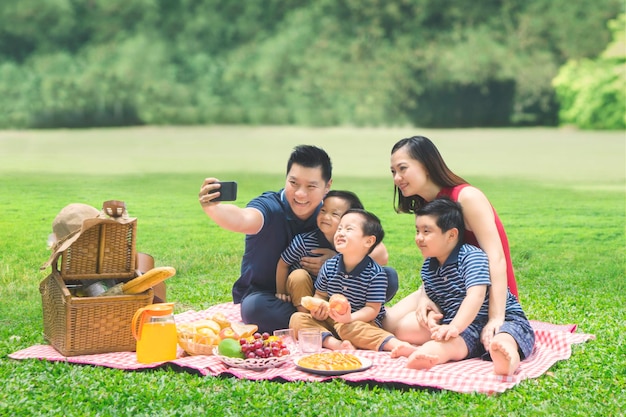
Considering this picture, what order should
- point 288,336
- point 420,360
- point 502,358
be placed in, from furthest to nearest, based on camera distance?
point 288,336 → point 420,360 → point 502,358

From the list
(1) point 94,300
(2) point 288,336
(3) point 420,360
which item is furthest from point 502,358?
(1) point 94,300

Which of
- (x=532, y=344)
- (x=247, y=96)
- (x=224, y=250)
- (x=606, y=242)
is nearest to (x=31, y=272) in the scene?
(x=224, y=250)

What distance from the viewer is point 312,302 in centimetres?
378

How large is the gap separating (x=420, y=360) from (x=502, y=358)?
300 millimetres

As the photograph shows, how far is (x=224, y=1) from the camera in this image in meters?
17.9

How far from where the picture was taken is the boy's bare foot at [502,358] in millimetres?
3305

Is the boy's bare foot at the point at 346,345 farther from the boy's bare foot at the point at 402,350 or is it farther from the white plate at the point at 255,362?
the white plate at the point at 255,362

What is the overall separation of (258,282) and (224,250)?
3910mm

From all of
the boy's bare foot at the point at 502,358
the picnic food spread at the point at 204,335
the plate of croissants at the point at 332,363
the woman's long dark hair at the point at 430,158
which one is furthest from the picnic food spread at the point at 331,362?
the woman's long dark hair at the point at 430,158

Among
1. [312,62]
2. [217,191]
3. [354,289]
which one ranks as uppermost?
[312,62]

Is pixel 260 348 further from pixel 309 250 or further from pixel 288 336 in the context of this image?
pixel 309 250

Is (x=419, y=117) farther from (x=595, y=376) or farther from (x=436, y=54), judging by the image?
(x=595, y=376)

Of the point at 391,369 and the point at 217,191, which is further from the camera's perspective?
the point at 217,191

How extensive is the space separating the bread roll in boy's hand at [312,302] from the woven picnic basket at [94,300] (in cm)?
62
